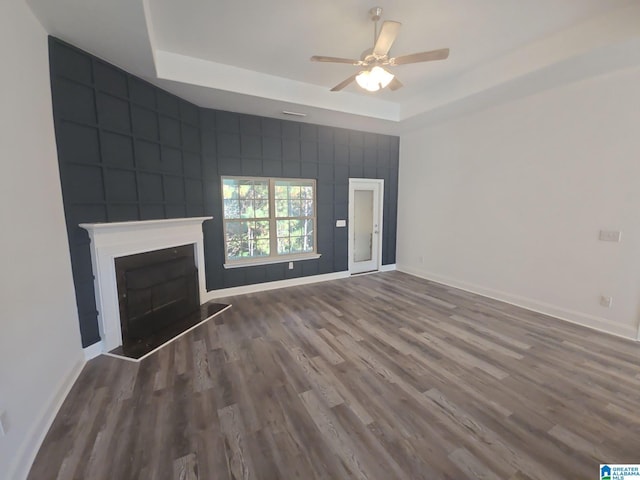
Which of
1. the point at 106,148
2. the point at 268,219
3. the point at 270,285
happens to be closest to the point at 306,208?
the point at 268,219

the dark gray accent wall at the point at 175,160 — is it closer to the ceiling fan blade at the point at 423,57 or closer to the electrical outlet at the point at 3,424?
the electrical outlet at the point at 3,424

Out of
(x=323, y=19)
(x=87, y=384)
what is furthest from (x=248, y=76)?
→ (x=87, y=384)

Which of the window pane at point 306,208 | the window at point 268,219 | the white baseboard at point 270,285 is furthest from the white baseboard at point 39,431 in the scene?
the window pane at point 306,208

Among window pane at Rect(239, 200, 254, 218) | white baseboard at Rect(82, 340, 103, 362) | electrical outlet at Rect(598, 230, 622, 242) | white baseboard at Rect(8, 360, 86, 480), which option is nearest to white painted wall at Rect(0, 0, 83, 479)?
white baseboard at Rect(8, 360, 86, 480)

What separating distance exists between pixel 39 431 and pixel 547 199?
17.8ft

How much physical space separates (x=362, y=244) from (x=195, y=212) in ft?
10.8

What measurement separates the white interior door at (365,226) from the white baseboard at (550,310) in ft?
4.32

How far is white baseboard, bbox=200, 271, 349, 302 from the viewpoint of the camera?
434cm

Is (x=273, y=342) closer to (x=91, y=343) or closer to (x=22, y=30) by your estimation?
(x=91, y=343)

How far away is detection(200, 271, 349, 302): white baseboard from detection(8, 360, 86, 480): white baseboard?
1.88 m

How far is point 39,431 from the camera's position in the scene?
1.72 meters

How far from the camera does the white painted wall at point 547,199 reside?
2980mm

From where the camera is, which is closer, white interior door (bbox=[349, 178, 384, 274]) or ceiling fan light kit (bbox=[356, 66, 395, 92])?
ceiling fan light kit (bbox=[356, 66, 395, 92])

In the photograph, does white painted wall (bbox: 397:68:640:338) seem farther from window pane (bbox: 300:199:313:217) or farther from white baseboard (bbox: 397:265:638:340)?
window pane (bbox: 300:199:313:217)
